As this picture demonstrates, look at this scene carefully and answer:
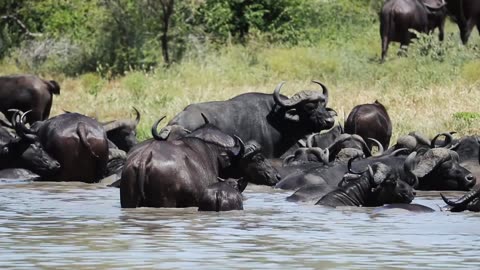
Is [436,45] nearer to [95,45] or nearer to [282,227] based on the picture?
[95,45]

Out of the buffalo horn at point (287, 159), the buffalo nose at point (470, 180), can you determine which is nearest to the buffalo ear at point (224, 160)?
the buffalo nose at point (470, 180)

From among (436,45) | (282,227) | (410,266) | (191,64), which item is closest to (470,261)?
(410,266)

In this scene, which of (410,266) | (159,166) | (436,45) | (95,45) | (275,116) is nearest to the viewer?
(410,266)

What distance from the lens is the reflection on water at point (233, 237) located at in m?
9.72

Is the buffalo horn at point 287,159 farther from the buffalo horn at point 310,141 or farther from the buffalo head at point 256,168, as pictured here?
the buffalo head at point 256,168

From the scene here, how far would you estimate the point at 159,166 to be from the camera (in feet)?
42.5

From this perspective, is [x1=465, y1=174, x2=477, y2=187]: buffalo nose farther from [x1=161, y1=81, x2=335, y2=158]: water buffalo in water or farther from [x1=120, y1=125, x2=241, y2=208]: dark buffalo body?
[x1=120, y1=125, x2=241, y2=208]: dark buffalo body

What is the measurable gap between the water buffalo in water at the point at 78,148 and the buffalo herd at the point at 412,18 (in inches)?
590

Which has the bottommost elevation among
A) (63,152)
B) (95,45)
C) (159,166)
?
(95,45)

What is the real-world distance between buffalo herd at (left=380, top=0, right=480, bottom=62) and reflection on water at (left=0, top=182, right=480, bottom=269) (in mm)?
17615

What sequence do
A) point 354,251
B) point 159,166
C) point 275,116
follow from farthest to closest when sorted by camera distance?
point 275,116
point 159,166
point 354,251

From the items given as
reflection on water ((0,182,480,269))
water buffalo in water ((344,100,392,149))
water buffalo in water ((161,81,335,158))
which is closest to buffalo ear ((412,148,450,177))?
reflection on water ((0,182,480,269))

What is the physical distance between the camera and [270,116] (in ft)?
63.1

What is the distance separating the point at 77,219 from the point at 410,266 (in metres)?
4.23
